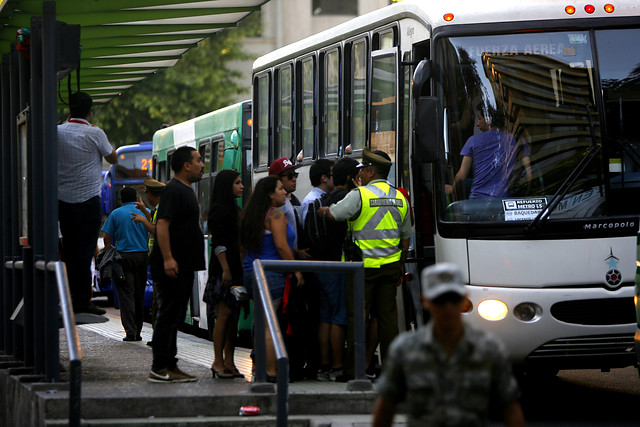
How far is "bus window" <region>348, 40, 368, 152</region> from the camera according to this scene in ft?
38.2

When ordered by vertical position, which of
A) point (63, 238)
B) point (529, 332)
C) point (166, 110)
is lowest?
point (529, 332)

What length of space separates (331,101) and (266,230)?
3447mm

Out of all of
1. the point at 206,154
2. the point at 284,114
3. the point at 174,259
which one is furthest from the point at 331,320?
the point at 206,154

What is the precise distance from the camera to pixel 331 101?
1259cm

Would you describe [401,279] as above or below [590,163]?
below

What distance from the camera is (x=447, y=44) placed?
9992 millimetres

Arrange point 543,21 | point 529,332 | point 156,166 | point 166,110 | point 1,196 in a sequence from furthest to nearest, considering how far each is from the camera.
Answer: point 166,110 < point 156,166 < point 1,196 < point 543,21 < point 529,332

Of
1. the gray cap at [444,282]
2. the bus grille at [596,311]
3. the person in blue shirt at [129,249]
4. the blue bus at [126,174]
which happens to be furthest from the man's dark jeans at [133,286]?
the blue bus at [126,174]

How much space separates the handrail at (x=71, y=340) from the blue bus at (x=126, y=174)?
1823 cm

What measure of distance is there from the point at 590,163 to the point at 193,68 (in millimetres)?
34046

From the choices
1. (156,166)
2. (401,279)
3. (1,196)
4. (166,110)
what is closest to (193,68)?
(166,110)

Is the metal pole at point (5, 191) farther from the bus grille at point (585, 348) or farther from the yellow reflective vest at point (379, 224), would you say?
the bus grille at point (585, 348)

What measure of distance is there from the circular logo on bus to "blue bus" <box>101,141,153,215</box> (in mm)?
17931

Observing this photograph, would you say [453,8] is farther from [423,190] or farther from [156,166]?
[156,166]
